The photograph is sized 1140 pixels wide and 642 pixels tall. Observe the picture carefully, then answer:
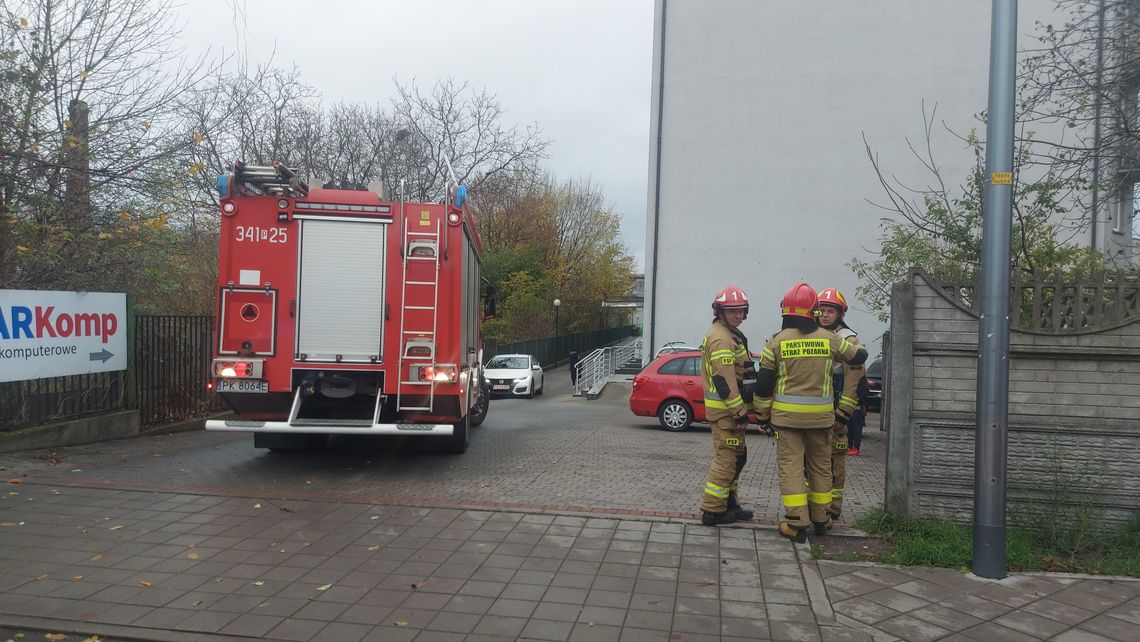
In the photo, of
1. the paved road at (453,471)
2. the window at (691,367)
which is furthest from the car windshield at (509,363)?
the paved road at (453,471)

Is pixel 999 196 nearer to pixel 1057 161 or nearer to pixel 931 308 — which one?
pixel 931 308

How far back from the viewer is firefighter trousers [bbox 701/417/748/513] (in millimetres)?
6105

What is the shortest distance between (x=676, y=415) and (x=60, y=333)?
9468 millimetres

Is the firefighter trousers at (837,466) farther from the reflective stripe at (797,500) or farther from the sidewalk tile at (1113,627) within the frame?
the sidewalk tile at (1113,627)

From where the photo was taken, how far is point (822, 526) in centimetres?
600

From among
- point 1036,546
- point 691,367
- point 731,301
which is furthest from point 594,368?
point 1036,546

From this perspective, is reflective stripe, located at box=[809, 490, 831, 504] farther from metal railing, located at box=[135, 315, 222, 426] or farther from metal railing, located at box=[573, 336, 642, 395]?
metal railing, located at box=[573, 336, 642, 395]

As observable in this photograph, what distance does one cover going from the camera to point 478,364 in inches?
463

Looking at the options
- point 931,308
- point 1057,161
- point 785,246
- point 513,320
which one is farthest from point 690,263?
point 931,308

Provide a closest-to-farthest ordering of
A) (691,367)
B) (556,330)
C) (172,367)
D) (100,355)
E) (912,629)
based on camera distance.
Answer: (912,629)
(100,355)
(172,367)
(691,367)
(556,330)

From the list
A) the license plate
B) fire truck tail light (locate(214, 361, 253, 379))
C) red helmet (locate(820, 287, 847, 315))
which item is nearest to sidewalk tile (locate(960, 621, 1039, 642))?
red helmet (locate(820, 287, 847, 315))

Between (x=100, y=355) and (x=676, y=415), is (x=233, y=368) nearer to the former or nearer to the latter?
(x=100, y=355)

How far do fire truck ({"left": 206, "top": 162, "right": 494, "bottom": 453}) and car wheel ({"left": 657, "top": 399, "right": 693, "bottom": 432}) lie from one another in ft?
22.1

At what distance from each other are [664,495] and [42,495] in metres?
5.49
